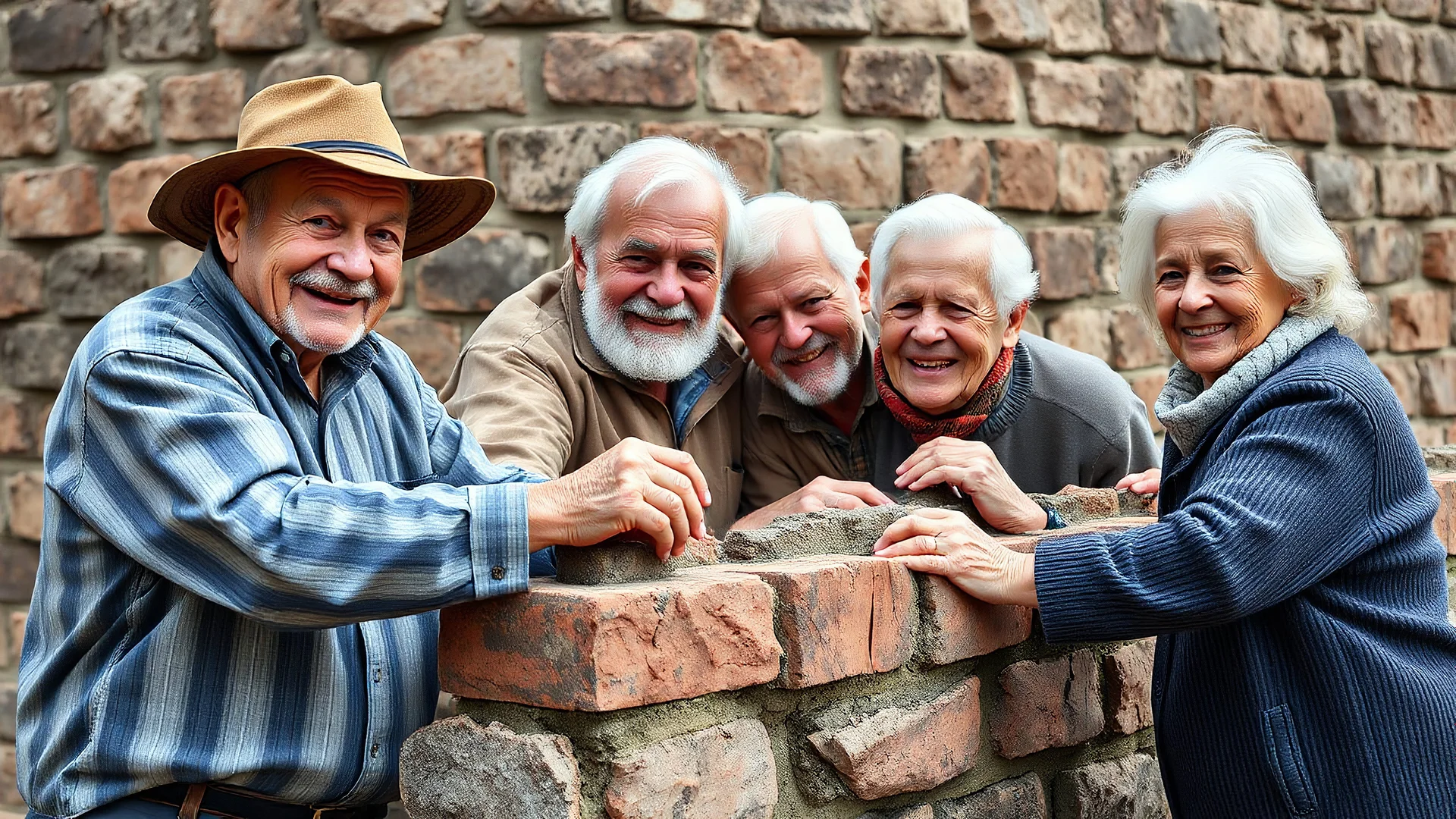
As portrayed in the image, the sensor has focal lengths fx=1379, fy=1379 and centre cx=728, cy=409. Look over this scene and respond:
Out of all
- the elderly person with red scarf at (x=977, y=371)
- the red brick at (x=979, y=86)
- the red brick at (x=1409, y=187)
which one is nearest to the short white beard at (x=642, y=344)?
the elderly person with red scarf at (x=977, y=371)

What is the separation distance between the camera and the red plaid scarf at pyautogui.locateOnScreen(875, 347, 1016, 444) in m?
3.09

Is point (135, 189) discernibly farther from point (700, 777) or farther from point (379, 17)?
point (700, 777)

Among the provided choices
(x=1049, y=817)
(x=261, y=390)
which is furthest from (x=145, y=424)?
(x=1049, y=817)

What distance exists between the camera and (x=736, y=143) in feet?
13.8

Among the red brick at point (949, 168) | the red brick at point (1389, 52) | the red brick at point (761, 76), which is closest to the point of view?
the red brick at point (761, 76)

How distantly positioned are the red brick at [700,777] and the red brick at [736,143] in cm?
252

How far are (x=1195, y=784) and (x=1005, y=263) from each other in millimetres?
1255

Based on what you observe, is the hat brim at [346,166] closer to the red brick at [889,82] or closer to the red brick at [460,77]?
the red brick at [460,77]

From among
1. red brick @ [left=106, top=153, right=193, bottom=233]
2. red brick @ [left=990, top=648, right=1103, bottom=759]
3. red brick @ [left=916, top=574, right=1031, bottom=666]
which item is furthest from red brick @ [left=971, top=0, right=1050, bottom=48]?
red brick @ [left=916, top=574, right=1031, bottom=666]

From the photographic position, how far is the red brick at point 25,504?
4.77 metres

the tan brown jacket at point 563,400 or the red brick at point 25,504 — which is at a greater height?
the red brick at point 25,504

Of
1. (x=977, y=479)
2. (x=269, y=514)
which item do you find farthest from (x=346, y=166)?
(x=977, y=479)

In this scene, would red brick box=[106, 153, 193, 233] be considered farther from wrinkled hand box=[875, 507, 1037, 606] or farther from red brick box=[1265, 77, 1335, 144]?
red brick box=[1265, 77, 1335, 144]

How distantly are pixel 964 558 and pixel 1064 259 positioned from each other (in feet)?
9.74
